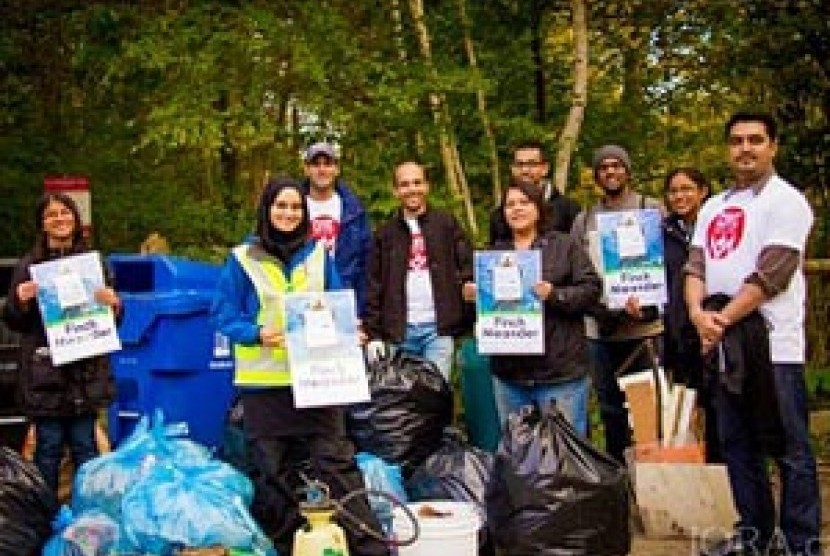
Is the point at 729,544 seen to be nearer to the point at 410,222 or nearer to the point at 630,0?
the point at 410,222

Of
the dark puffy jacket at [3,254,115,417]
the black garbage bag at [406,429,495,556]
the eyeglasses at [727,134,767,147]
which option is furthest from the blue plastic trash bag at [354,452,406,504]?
the eyeglasses at [727,134,767,147]

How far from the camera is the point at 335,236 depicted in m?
6.92

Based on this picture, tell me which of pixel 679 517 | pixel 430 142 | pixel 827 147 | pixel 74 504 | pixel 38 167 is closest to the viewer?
pixel 74 504

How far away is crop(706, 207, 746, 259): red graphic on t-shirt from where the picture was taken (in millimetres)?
5664

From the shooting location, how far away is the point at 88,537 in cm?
573

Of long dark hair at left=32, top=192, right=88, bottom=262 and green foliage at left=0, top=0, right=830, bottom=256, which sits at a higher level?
green foliage at left=0, top=0, right=830, bottom=256

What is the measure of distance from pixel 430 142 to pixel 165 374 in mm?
3344

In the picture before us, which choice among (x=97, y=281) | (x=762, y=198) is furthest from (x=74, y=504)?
(x=762, y=198)

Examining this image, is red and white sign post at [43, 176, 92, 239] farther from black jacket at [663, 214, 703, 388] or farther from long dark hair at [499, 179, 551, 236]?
black jacket at [663, 214, 703, 388]

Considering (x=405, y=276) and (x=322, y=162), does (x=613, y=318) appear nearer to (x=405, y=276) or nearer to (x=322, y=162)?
(x=405, y=276)

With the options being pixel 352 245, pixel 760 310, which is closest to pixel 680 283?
pixel 760 310

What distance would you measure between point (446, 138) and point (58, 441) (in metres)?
4.10

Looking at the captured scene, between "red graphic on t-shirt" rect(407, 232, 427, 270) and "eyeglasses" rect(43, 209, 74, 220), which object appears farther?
"red graphic on t-shirt" rect(407, 232, 427, 270)

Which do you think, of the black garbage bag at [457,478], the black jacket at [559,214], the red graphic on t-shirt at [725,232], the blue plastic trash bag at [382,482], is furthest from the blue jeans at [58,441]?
the red graphic on t-shirt at [725,232]
